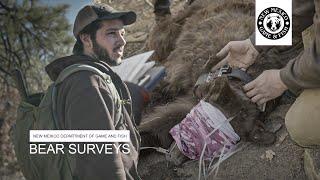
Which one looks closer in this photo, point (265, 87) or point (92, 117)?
point (92, 117)

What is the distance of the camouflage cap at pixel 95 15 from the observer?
2.36 metres

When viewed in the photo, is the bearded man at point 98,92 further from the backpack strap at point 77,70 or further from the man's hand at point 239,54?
the man's hand at point 239,54

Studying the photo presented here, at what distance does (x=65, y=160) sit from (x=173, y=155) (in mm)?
561

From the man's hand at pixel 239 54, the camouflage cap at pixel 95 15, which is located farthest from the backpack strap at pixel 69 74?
the man's hand at pixel 239 54

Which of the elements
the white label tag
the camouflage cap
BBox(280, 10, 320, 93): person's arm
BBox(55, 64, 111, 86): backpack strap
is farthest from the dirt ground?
BBox(280, 10, 320, 93): person's arm

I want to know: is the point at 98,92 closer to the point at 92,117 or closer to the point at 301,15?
the point at 92,117

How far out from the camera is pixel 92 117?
2.30m

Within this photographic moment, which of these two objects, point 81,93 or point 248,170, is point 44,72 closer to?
point 81,93

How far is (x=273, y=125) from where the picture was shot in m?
2.69

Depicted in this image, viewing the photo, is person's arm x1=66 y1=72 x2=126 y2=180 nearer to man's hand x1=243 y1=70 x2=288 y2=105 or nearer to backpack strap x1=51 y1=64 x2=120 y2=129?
backpack strap x1=51 y1=64 x2=120 y2=129

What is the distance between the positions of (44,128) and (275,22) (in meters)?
0.99

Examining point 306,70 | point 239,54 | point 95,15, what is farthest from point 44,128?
point 306,70

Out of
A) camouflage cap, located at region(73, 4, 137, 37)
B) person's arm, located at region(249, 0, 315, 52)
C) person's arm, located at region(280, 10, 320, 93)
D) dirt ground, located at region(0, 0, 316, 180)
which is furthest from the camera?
dirt ground, located at region(0, 0, 316, 180)

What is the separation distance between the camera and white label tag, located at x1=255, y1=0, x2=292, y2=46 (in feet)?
7.60
